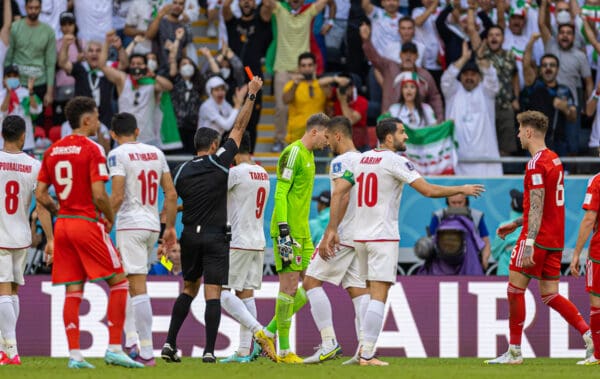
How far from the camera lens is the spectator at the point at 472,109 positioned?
65.1ft

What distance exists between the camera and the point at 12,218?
13172 millimetres

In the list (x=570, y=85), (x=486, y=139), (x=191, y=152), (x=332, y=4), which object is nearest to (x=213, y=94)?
(x=191, y=152)

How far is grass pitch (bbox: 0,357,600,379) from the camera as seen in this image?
1081cm

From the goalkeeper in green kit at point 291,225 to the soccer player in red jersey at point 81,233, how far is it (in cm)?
246

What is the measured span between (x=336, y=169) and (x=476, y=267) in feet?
16.2

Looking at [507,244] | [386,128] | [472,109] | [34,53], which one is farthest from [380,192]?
[34,53]

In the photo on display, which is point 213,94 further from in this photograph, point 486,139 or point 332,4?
point 486,139

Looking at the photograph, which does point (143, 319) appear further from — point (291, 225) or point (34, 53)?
point (34, 53)

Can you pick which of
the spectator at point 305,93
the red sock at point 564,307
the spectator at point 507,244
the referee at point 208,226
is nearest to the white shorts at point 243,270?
the referee at point 208,226

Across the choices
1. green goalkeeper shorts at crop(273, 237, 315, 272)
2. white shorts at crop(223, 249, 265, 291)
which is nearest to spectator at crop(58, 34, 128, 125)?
white shorts at crop(223, 249, 265, 291)

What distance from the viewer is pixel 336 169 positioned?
43.5 feet

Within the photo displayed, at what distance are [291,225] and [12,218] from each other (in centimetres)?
309

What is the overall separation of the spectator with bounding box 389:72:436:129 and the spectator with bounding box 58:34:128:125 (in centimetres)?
465

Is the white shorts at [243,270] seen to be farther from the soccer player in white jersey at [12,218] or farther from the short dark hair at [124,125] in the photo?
the soccer player in white jersey at [12,218]
